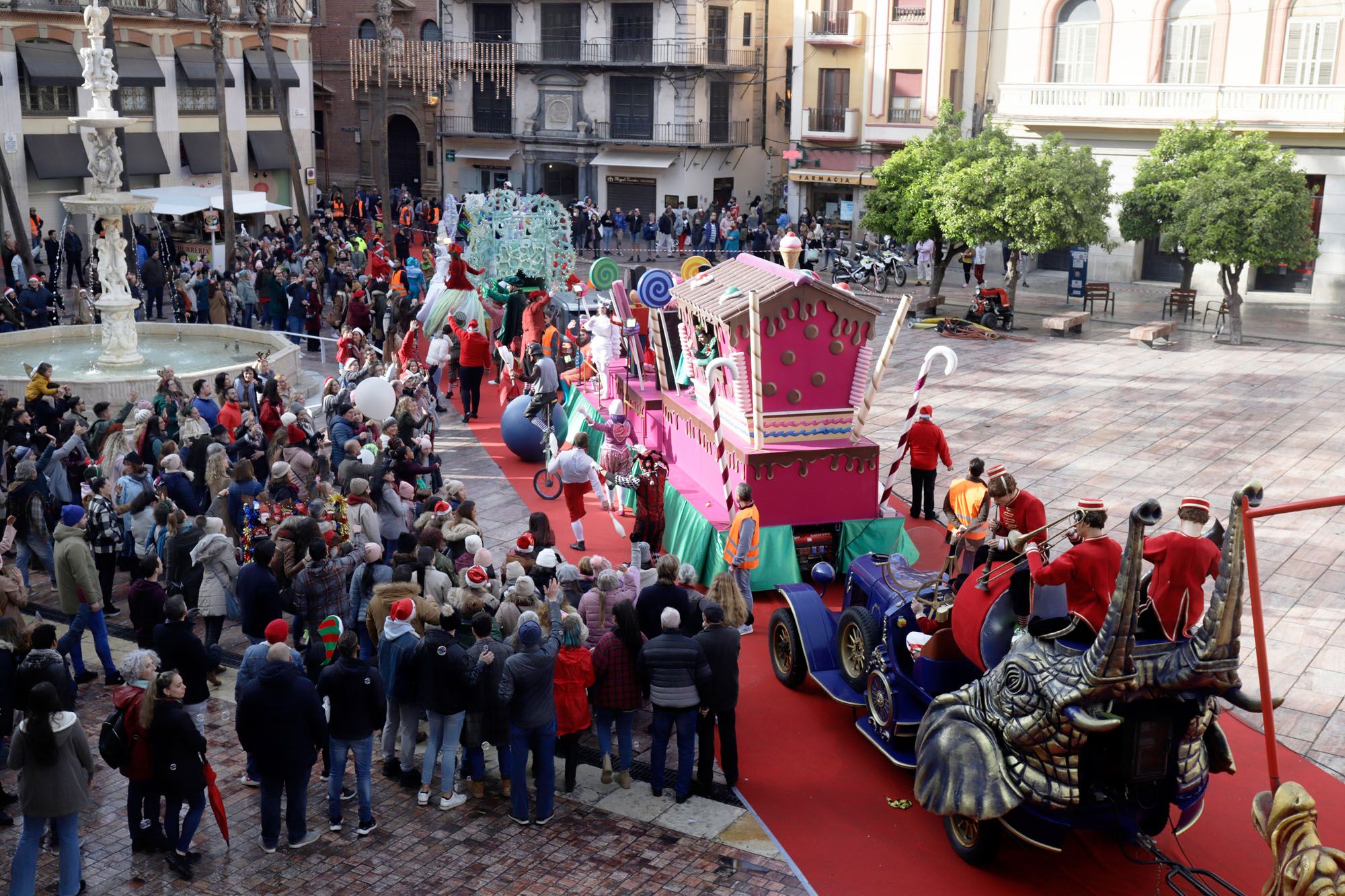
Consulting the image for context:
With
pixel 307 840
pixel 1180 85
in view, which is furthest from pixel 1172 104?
pixel 307 840

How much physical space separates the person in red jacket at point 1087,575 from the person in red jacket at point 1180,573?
0.81 feet

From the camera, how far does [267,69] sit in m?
39.6

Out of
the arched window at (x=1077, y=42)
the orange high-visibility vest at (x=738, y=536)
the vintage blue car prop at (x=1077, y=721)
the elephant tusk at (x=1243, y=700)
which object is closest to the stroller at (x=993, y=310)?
the arched window at (x=1077, y=42)

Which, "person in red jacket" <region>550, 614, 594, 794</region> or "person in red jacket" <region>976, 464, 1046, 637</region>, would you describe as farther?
"person in red jacket" <region>550, 614, 594, 794</region>

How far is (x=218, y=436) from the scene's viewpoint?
13336mm

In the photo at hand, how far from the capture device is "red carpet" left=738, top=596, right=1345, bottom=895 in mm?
8008

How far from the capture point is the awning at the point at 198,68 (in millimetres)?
36906

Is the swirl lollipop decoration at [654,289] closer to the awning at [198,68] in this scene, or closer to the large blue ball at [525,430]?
the large blue ball at [525,430]

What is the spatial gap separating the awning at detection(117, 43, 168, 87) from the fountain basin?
15.5 meters

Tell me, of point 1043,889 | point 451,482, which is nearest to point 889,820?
point 1043,889

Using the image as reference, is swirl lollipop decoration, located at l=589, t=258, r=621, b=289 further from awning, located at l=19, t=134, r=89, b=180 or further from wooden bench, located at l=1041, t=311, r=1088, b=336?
awning, located at l=19, t=134, r=89, b=180

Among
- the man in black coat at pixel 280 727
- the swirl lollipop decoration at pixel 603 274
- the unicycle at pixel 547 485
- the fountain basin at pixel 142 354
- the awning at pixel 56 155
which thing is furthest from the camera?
the awning at pixel 56 155

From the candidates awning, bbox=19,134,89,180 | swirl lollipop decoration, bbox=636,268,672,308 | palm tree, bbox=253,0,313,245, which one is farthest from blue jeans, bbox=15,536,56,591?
awning, bbox=19,134,89,180

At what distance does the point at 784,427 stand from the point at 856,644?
10.9 ft
